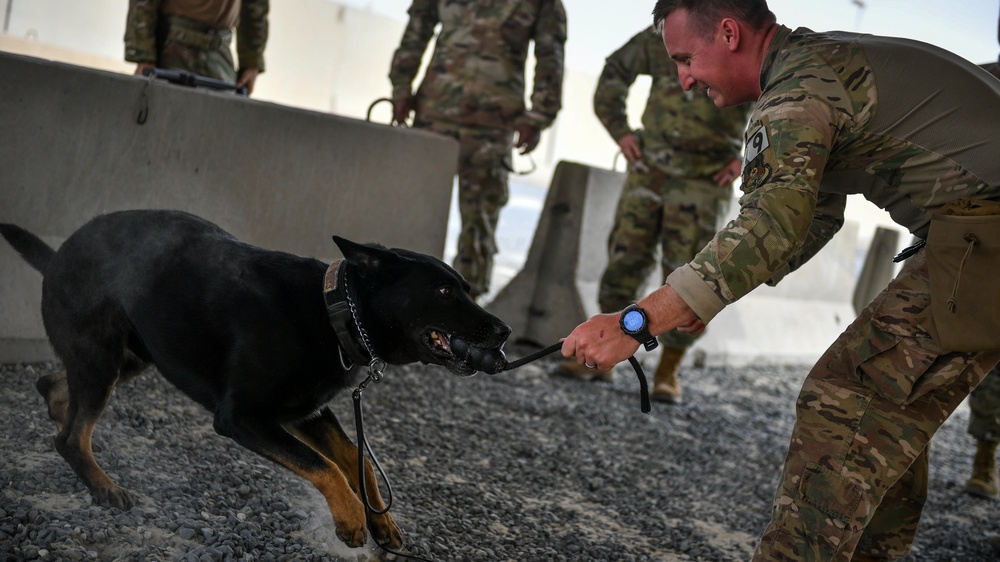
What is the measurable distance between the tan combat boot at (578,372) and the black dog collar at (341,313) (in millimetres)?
3381

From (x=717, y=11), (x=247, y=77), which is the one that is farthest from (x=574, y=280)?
(x=717, y=11)

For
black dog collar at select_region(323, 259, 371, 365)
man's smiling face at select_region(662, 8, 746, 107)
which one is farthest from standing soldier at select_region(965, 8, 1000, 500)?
black dog collar at select_region(323, 259, 371, 365)

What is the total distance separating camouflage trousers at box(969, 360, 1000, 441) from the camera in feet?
15.3

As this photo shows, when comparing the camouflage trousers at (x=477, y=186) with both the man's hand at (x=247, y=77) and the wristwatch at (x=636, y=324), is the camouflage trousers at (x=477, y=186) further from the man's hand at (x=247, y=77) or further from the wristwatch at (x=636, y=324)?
the wristwatch at (x=636, y=324)

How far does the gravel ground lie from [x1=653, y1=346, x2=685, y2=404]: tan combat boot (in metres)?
0.12

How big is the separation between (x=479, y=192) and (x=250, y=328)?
3.50 metres

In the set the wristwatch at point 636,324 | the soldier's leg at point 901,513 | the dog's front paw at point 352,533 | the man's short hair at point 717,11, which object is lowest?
the dog's front paw at point 352,533

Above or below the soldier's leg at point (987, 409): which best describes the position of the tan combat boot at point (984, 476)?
below

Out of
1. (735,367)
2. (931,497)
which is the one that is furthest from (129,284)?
(735,367)

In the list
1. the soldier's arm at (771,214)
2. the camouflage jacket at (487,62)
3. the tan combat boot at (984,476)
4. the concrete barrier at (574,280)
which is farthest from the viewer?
the concrete barrier at (574,280)

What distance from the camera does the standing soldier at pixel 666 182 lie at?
567cm

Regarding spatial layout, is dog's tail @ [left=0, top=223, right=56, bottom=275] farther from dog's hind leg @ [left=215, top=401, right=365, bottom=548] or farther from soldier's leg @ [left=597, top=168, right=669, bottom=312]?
soldier's leg @ [left=597, top=168, right=669, bottom=312]

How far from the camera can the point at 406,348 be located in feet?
9.20

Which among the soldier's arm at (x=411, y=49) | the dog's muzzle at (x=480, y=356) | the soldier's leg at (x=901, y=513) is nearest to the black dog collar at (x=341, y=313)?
the dog's muzzle at (x=480, y=356)
